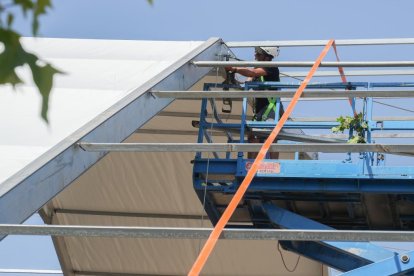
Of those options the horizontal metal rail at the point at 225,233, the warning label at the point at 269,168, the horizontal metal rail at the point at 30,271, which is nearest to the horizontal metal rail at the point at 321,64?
the warning label at the point at 269,168

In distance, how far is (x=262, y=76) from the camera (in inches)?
461

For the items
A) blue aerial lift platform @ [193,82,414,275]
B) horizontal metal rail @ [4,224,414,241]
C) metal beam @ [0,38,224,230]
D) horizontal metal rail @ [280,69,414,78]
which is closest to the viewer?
horizontal metal rail @ [4,224,414,241]

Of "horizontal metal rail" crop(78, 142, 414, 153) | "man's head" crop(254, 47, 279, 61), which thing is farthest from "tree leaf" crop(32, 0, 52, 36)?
"man's head" crop(254, 47, 279, 61)

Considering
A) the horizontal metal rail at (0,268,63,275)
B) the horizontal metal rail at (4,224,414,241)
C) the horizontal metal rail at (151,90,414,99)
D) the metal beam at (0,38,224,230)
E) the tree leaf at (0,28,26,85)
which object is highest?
the tree leaf at (0,28,26,85)

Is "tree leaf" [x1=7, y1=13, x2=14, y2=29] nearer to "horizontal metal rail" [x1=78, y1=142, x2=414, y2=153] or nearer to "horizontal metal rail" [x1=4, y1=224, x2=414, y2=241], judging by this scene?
"horizontal metal rail" [x1=4, y1=224, x2=414, y2=241]

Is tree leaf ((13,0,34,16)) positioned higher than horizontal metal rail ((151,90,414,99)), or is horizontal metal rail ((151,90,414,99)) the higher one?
tree leaf ((13,0,34,16))

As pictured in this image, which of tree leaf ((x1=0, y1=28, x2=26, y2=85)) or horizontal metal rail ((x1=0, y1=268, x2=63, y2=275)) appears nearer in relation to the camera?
tree leaf ((x1=0, y1=28, x2=26, y2=85))

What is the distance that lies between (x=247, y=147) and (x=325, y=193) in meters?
3.08

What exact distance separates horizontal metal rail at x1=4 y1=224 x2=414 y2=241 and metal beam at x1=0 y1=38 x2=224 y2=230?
42 centimetres

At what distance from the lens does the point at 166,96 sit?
964 centimetres

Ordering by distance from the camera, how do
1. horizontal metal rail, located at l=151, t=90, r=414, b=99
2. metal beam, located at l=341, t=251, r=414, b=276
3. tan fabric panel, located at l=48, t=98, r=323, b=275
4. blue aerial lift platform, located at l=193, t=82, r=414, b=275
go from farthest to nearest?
tan fabric panel, located at l=48, t=98, r=323, b=275
blue aerial lift platform, located at l=193, t=82, r=414, b=275
metal beam, located at l=341, t=251, r=414, b=276
horizontal metal rail, located at l=151, t=90, r=414, b=99

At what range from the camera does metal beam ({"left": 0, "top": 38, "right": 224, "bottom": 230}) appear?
22.9 ft

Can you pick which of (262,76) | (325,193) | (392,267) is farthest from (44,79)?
(262,76)

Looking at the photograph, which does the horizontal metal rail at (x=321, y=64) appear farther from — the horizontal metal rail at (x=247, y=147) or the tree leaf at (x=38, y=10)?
the tree leaf at (x=38, y=10)
